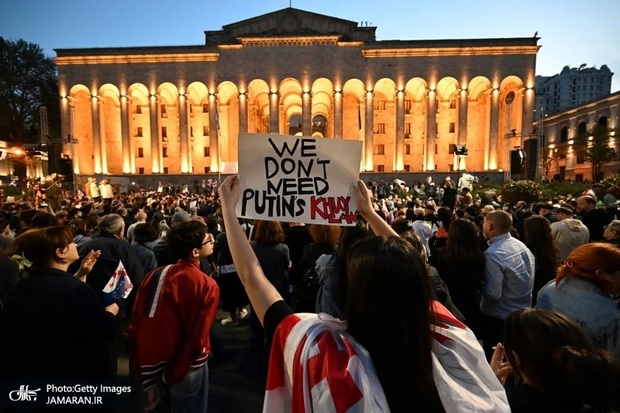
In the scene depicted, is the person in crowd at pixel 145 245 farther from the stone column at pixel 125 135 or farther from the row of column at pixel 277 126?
the stone column at pixel 125 135

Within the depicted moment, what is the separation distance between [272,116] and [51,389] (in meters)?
40.8

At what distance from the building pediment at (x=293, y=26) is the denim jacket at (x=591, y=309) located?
4393cm

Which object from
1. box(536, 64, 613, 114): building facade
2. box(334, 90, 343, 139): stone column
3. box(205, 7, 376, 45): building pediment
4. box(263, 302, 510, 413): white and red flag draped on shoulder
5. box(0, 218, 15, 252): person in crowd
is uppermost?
box(536, 64, 613, 114): building facade

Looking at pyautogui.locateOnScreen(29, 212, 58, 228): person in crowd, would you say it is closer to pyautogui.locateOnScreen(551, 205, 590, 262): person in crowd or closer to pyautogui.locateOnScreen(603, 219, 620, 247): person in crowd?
pyautogui.locateOnScreen(551, 205, 590, 262): person in crowd

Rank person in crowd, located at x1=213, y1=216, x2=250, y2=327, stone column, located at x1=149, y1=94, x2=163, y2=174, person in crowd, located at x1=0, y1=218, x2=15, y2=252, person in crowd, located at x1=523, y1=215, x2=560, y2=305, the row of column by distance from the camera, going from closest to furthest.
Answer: person in crowd, located at x1=523, y1=215, x2=560, y2=305, person in crowd, located at x1=0, y1=218, x2=15, y2=252, person in crowd, located at x1=213, y1=216, x2=250, y2=327, the row of column, stone column, located at x1=149, y1=94, x2=163, y2=174

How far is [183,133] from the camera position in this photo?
42.3 m

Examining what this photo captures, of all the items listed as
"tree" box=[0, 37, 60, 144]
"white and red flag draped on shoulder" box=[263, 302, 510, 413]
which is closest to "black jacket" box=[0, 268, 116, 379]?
"white and red flag draped on shoulder" box=[263, 302, 510, 413]

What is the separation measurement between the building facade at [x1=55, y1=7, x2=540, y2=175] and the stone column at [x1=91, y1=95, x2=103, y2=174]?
103 mm

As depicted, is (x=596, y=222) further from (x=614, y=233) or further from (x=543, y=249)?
(x=543, y=249)

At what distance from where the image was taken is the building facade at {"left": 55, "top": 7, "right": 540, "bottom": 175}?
134 feet

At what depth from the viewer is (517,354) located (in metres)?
1.66

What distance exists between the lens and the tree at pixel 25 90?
50750mm

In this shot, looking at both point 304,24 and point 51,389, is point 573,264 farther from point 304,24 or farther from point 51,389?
point 304,24

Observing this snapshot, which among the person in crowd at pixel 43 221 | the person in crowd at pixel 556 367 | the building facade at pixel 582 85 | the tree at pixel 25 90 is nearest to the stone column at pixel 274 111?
the tree at pixel 25 90
